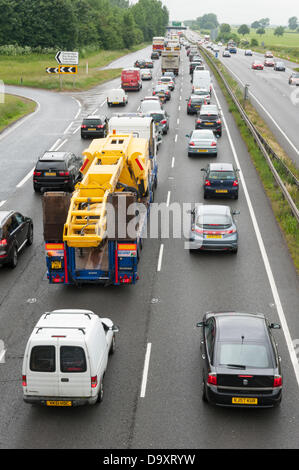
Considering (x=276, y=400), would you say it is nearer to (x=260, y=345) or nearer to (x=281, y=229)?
(x=260, y=345)

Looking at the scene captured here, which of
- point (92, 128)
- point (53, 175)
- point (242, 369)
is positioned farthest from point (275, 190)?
point (92, 128)

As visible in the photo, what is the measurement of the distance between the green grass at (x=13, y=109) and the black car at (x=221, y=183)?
22270 millimetres

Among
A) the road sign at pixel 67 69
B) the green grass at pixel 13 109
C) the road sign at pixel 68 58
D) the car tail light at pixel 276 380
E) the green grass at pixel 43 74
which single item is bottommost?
the green grass at pixel 13 109

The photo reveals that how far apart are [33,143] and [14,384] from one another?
27311 millimetres

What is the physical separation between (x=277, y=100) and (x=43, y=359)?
50209 mm

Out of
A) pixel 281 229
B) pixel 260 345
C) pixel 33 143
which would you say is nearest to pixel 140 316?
pixel 260 345

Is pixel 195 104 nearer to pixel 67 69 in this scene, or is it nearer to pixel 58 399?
pixel 67 69

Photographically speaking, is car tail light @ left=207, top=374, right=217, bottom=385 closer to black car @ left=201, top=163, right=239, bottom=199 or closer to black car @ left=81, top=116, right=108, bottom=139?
black car @ left=201, top=163, right=239, bottom=199

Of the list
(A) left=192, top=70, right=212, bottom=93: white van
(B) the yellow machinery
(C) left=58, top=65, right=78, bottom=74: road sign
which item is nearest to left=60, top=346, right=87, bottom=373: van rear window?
(B) the yellow machinery

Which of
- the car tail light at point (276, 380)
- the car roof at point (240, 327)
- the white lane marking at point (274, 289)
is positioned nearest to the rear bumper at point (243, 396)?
the car tail light at point (276, 380)

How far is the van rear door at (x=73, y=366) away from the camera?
10023 millimetres

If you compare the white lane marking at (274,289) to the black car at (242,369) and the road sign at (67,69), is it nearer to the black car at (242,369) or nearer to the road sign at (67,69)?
the black car at (242,369)

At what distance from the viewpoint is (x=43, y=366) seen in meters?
10.1

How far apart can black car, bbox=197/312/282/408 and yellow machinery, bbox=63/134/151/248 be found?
5.27 metres
